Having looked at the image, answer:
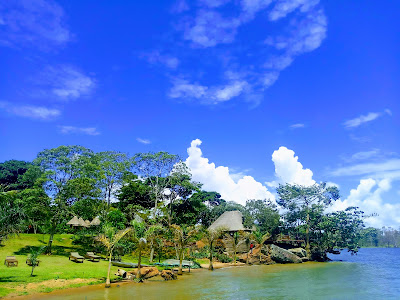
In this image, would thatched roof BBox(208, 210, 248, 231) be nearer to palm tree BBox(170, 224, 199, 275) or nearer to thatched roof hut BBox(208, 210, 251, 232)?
thatched roof hut BBox(208, 210, 251, 232)

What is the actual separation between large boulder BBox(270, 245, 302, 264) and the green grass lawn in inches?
863

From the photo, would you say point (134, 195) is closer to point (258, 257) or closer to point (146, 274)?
point (258, 257)

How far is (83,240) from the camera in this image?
3834 centimetres

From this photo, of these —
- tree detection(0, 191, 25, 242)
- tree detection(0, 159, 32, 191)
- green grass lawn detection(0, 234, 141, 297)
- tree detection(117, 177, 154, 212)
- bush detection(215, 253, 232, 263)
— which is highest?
tree detection(0, 159, 32, 191)

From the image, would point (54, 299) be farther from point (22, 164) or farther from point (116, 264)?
point (22, 164)

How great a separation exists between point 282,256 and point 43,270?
3394cm

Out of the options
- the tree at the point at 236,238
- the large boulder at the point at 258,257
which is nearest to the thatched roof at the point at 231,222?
the tree at the point at 236,238

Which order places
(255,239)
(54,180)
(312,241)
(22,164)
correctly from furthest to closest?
(22,164) → (312,241) → (255,239) → (54,180)

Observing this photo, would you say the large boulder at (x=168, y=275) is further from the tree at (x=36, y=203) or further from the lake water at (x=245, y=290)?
the tree at (x=36, y=203)

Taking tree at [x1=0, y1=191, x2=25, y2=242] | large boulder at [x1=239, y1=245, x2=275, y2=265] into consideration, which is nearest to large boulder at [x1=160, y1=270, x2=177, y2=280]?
tree at [x1=0, y1=191, x2=25, y2=242]

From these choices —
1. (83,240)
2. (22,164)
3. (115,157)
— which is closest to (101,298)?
(83,240)

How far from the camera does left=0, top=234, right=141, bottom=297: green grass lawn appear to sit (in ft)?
61.0

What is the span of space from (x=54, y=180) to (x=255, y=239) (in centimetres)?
3161

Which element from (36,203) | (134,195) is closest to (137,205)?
(134,195)
